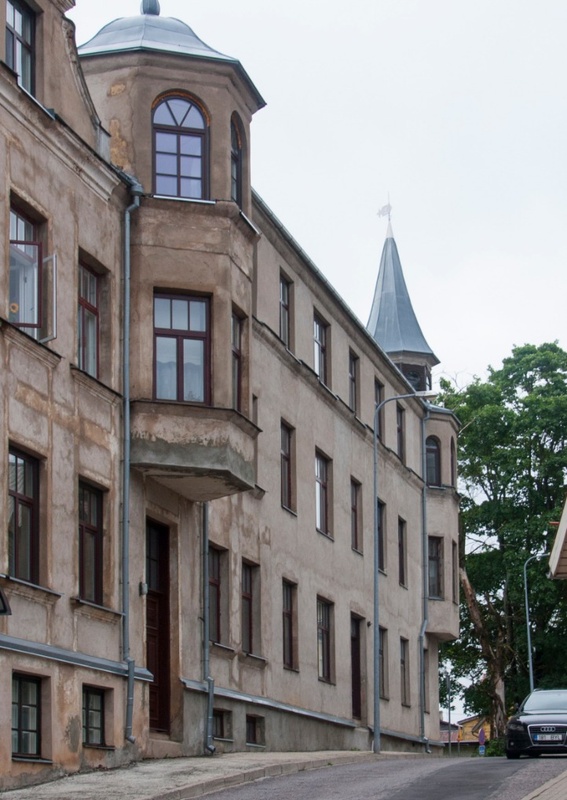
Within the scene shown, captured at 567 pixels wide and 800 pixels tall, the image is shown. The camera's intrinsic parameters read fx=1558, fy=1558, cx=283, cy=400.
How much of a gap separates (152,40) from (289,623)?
43.8ft

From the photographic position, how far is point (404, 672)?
145ft

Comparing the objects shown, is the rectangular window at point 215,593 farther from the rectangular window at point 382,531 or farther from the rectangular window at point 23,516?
the rectangular window at point 382,531

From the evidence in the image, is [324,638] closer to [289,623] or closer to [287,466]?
[289,623]

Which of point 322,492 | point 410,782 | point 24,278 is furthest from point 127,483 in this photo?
point 322,492

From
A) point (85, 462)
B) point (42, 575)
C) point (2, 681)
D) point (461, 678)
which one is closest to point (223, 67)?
point (85, 462)

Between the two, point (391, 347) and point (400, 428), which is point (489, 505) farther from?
point (400, 428)

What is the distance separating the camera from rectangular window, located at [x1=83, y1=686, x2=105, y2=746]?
22.7 m

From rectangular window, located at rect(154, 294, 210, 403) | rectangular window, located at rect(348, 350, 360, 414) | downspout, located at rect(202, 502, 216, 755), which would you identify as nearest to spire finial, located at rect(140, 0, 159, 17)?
rectangular window, located at rect(154, 294, 210, 403)

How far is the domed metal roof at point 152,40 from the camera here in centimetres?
2641

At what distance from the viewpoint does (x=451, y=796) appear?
1877cm

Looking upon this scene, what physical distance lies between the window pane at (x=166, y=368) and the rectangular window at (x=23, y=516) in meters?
3.89

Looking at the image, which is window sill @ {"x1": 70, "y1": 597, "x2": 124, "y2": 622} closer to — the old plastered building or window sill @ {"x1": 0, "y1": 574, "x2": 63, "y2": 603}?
the old plastered building

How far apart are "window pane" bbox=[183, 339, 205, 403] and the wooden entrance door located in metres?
2.31

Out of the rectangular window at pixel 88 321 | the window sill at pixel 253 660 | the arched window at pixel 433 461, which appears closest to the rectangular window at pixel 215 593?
the window sill at pixel 253 660
